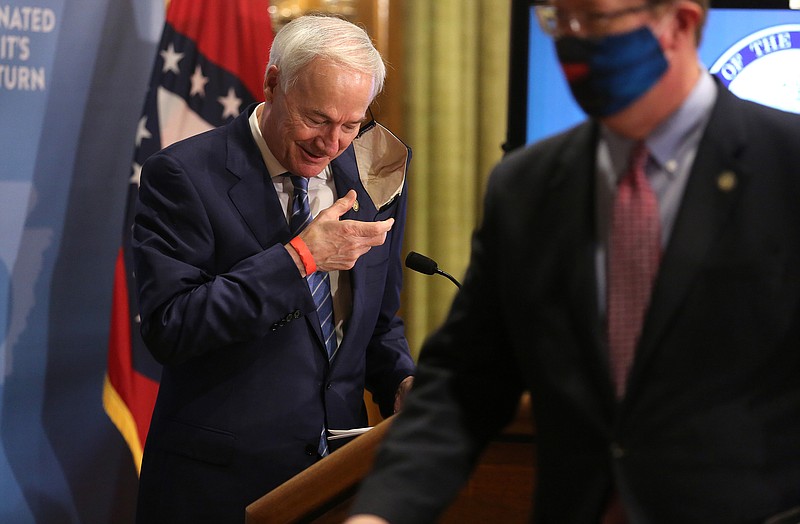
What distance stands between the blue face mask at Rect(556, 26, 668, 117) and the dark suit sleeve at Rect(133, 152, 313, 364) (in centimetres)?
115

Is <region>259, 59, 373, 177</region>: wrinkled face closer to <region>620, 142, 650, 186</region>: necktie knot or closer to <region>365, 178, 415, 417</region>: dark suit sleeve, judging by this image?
<region>365, 178, 415, 417</region>: dark suit sleeve

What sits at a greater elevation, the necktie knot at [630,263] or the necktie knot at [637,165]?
the necktie knot at [637,165]

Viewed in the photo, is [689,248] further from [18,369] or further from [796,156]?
[18,369]

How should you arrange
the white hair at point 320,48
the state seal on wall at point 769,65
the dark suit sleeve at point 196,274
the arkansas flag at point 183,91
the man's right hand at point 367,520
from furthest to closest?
the arkansas flag at point 183,91, the state seal on wall at point 769,65, the white hair at point 320,48, the dark suit sleeve at point 196,274, the man's right hand at point 367,520

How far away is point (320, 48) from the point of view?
234cm

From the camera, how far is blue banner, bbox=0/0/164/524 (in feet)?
12.4

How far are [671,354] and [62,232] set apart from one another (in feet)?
10.2

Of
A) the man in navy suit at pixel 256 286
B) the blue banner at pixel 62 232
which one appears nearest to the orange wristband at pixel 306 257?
the man in navy suit at pixel 256 286

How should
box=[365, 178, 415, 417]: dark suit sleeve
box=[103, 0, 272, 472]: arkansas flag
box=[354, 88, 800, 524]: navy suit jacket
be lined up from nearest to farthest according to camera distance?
box=[354, 88, 800, 524]: navy suit jacket < box=[365, 178, 415, 417]: dark suit sleeve < box=[103, 0, 272, 472]: arkansas flag

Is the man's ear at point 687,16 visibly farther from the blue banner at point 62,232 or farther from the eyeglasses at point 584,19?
the blue banner at point 62,232

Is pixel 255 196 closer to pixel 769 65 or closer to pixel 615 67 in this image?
pixel 615 67

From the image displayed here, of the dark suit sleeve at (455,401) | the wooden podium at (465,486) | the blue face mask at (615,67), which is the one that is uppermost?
the blue face mask at (615,67)

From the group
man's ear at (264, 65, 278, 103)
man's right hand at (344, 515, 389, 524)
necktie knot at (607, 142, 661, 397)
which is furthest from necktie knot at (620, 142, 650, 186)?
A: man's ear at (264, 65, 278, 103)

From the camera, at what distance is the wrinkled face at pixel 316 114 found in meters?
2.35
